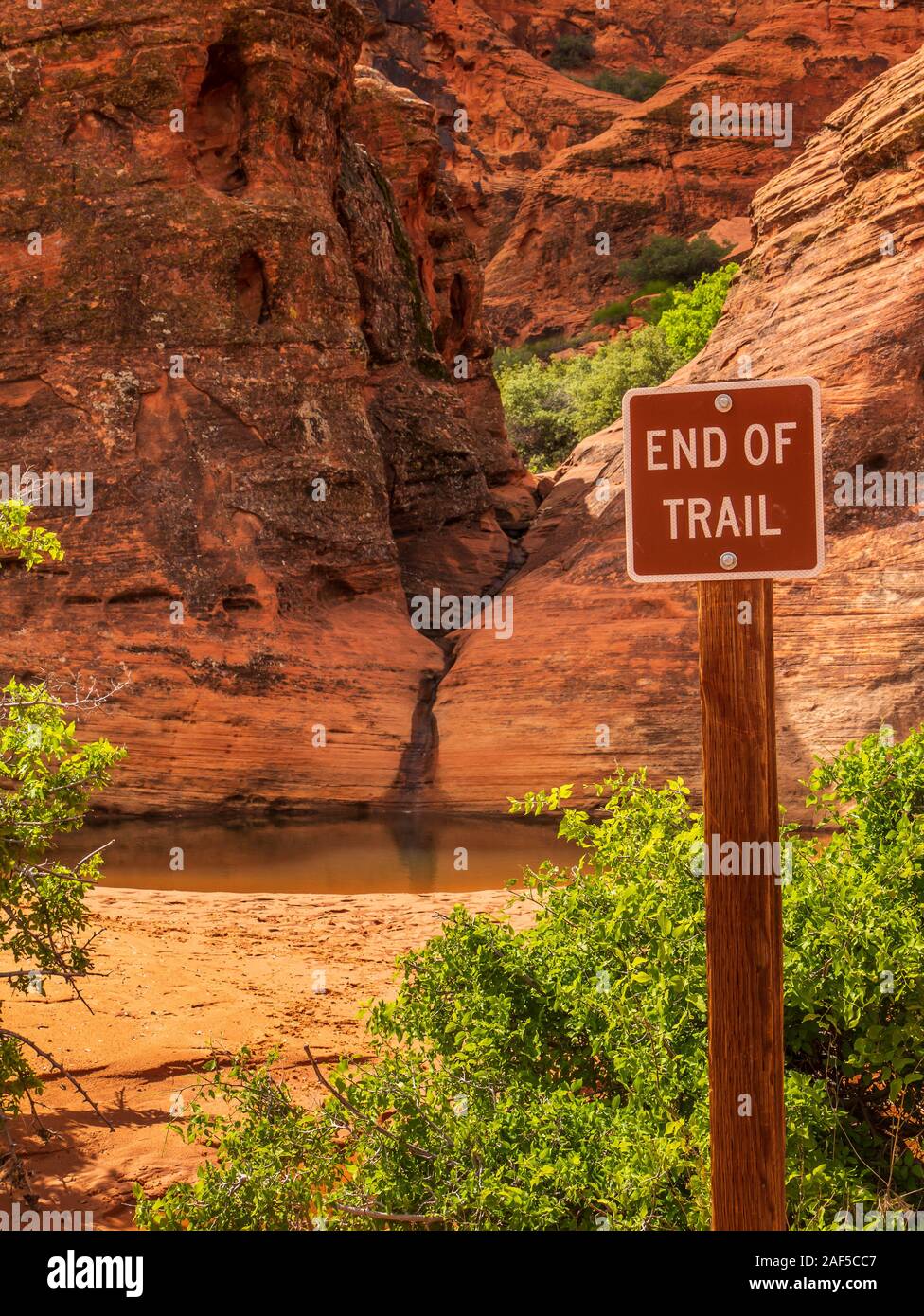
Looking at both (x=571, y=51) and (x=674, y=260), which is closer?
(x=674, y=260)

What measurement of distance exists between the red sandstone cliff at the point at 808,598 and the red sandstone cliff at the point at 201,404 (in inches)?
60.4

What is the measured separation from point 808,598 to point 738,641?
1184cm

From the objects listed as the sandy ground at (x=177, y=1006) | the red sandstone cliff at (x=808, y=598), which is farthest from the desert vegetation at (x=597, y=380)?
the sandy ground at (x=177, y=1006)

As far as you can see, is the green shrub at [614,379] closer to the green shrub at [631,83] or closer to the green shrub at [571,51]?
the green shrub at [631,83]

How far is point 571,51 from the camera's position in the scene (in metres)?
55.5

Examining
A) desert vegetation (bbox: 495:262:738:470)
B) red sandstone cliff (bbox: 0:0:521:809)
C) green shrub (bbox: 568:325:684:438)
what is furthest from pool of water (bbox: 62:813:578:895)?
desert vegetation (bbox: 495:262:738:470)

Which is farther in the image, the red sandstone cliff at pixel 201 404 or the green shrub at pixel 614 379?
the green shrub at pixel 614 379

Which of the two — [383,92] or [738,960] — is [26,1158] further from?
[383,92]

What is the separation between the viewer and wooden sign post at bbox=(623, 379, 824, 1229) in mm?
2559

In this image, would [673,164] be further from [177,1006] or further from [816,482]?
[816,482]

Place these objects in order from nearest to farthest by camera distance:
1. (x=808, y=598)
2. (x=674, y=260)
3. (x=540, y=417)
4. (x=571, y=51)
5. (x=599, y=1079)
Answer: (x=599, y=1079), (x=808, y=598), (x=540, y=417), (x=674, y=260), (x=571, y=51)

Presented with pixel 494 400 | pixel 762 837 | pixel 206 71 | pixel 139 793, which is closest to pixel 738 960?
pixel 762 837

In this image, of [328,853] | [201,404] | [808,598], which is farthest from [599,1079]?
[201,404]

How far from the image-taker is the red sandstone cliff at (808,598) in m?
13.5
